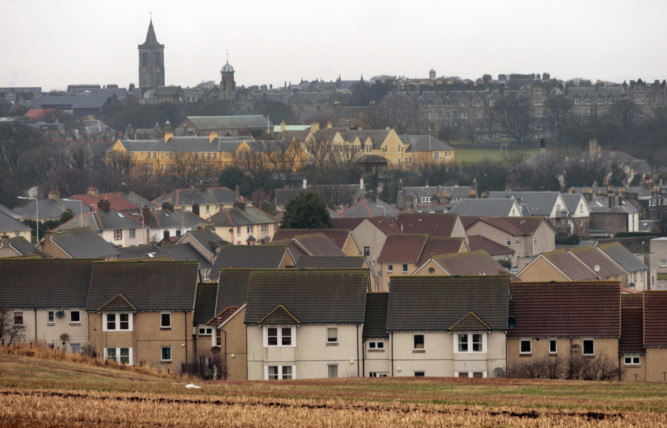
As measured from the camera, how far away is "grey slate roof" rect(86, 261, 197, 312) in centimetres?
3859

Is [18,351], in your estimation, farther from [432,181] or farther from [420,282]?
[432,181]

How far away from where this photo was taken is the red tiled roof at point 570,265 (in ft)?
163

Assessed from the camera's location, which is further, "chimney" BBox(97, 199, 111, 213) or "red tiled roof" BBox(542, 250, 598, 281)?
"chimney" BBox(97, 199, 111, 213)

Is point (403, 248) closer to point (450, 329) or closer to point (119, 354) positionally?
point (119, 354)

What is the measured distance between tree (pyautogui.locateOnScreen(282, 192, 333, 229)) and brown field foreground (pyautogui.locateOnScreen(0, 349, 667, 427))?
3781 cm

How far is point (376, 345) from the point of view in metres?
36.2

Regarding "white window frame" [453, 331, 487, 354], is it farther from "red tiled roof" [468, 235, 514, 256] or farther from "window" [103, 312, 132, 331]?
"red tiled roof" [468, 235, 514, 256]

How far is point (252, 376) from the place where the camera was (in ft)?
120

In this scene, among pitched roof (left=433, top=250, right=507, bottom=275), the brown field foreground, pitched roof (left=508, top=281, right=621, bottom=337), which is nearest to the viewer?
the brown field foreground

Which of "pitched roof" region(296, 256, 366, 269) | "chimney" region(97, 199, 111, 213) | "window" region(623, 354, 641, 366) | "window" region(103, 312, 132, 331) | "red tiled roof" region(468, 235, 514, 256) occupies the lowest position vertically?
"red tiled roof" region(468, 235, 514, 256)

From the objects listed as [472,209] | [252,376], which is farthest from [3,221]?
[252,376]

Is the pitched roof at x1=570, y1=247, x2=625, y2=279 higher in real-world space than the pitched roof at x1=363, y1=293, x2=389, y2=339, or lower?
lower

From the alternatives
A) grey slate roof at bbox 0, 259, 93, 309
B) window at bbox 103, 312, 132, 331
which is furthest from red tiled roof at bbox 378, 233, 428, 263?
window at bbox 103, 312, 132, 331

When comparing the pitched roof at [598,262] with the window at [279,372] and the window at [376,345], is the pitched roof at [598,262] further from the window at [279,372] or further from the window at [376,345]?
the window at [279,372]
